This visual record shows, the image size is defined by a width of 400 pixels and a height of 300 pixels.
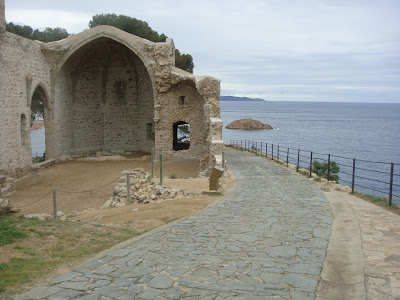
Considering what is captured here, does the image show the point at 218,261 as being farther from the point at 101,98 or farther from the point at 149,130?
the point at 101,98

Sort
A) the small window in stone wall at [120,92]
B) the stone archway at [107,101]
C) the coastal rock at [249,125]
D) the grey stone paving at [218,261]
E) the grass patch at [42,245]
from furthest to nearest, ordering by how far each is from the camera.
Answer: the coastal rock at [249,125]
the small window in stone wall at [120,92]
the stone archway at [107,101]
the grass patch at [42,245]
the grey stone paving at [218,261]

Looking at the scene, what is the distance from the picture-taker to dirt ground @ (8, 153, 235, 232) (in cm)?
959

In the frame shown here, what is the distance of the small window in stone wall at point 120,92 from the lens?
27.0 meters

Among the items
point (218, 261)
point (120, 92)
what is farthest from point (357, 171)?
point (218, 261)

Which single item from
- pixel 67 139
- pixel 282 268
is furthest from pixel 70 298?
pixel 67 139

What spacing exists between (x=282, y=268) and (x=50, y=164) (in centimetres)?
1883

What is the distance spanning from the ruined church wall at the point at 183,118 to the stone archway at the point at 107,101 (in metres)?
3.58

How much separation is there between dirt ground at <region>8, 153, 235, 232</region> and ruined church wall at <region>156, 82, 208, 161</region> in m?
1.01

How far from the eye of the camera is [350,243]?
7.05 metres

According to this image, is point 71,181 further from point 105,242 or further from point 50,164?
point 105,242

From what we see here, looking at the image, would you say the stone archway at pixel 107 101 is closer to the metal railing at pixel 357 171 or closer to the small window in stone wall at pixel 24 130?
the small window in stone wall at pixel 24 130

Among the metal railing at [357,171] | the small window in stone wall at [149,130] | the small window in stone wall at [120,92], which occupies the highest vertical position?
the small window in stone wall at [120,92]

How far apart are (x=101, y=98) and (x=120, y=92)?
1.33m

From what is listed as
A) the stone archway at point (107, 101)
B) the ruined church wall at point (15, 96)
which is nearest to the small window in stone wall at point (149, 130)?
the stone archway at point (107, 101)
